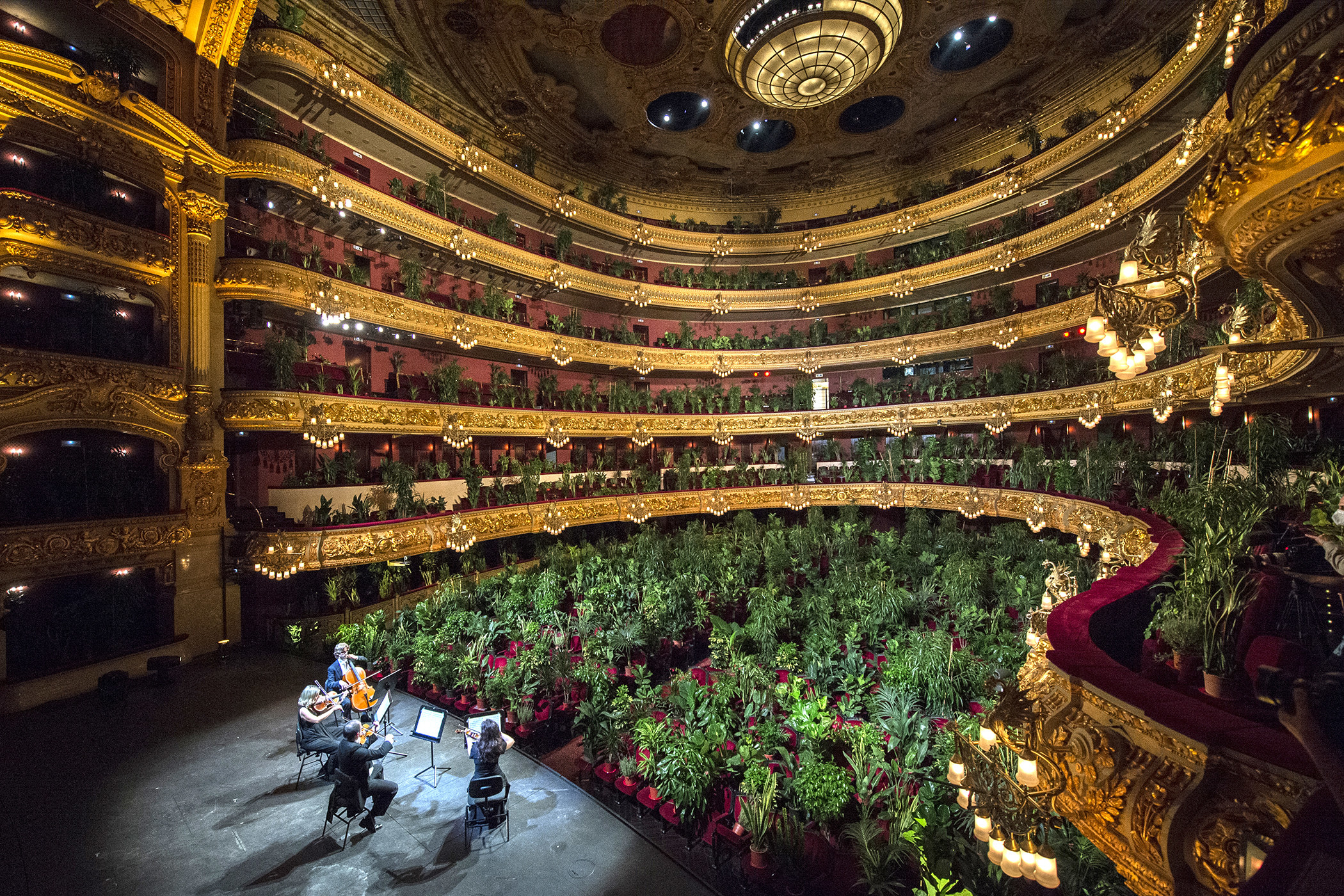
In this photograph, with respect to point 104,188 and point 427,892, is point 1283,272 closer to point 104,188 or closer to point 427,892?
point 427,892

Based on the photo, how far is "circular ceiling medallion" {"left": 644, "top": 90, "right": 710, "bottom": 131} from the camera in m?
20.3

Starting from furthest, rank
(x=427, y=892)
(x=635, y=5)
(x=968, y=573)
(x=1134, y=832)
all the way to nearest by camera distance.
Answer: (x=635, y=5), (x=968, y=573), (x=427, y=892), (x=1134, y=832)

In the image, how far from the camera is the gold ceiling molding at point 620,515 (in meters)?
13.0

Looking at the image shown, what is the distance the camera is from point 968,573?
14.4 m

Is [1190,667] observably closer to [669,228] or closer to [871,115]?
[871,115]

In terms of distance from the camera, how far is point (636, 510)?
2306 centimetres

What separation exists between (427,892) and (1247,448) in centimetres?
1456

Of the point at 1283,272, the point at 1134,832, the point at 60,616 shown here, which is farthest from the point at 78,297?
the point at 1283,272

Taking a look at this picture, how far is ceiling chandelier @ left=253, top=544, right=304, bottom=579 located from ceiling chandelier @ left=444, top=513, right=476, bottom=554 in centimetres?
395

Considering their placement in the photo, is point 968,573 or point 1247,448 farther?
point 968,573

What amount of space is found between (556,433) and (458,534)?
21.2 feet

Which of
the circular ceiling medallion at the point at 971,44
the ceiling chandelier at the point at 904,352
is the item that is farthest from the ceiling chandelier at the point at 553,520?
the circular ceiling medallion at the point at 971,44

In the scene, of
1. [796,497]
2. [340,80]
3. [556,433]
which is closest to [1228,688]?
[556,433]

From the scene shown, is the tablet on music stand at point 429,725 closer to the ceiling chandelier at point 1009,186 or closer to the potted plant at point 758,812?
the potted plant at point 758,812
